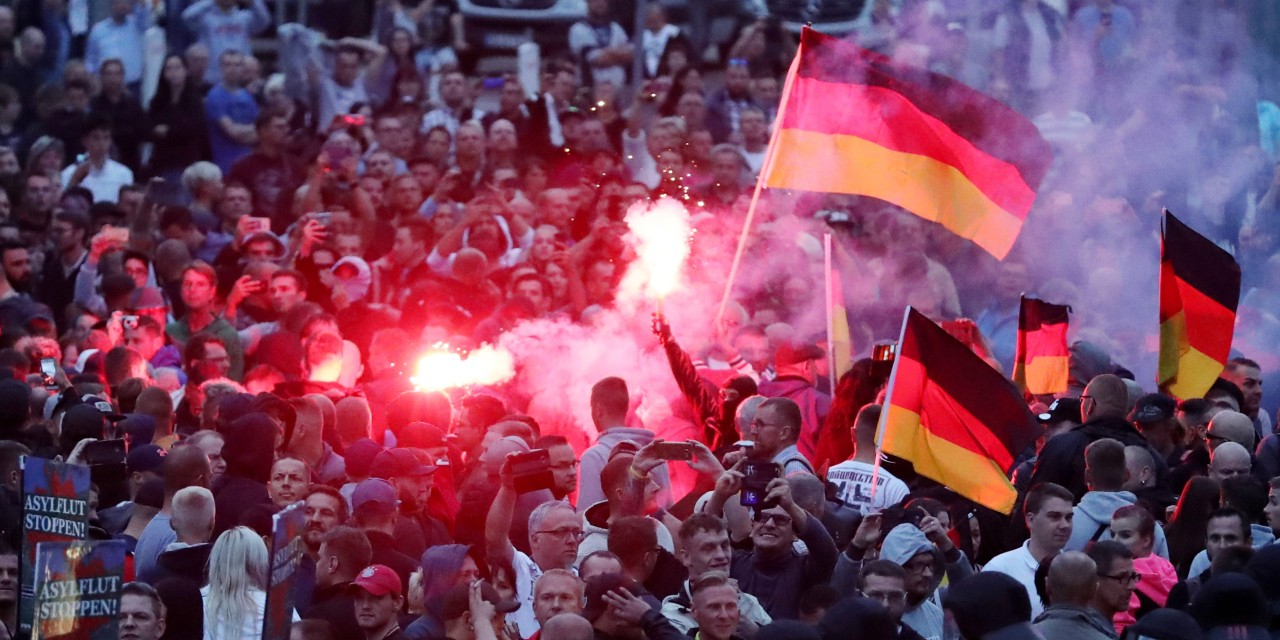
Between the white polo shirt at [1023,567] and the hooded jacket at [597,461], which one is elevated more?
the white polo shirt at [1023,567]

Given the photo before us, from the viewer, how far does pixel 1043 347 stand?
36.9 ft

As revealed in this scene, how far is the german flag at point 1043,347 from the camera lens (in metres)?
11.2

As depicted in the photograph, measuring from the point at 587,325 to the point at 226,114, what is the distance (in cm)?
596

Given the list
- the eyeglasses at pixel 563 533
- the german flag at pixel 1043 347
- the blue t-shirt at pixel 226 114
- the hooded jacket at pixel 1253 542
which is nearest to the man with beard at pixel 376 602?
the eyeglasses at pixel 563 533

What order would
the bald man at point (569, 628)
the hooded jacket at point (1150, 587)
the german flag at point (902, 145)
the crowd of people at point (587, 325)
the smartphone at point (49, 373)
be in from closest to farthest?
the bald man at point (569, 628) < the crowd of people at point (587, 325) < the hooded jacket at point (1150, 587) < the german flag at point (902, 145) < the smartphone at point (49, 373)

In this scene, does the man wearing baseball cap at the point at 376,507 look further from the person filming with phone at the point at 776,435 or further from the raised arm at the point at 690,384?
the raised arm at the point at 690,384

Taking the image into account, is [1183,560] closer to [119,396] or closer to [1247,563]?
[1247,563]

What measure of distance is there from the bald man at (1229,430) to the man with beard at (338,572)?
445cm

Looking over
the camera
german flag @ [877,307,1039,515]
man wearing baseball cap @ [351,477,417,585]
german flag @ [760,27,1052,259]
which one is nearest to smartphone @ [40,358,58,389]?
man wearing baseball cap @ [351,477,417,585]

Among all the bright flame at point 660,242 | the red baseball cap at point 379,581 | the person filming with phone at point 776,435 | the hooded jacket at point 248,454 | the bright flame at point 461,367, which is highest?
the red baseball cap at point 379,581

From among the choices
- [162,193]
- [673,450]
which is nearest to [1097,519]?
[673,450]

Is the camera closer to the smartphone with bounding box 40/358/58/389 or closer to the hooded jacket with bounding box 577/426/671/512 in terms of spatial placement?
the hooded jacket with bounding box 577/426/671/512

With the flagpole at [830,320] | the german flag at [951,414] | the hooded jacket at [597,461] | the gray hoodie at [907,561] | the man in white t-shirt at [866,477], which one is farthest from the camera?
the flagpole at [830,320]

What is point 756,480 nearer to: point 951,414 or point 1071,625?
point 951,414
